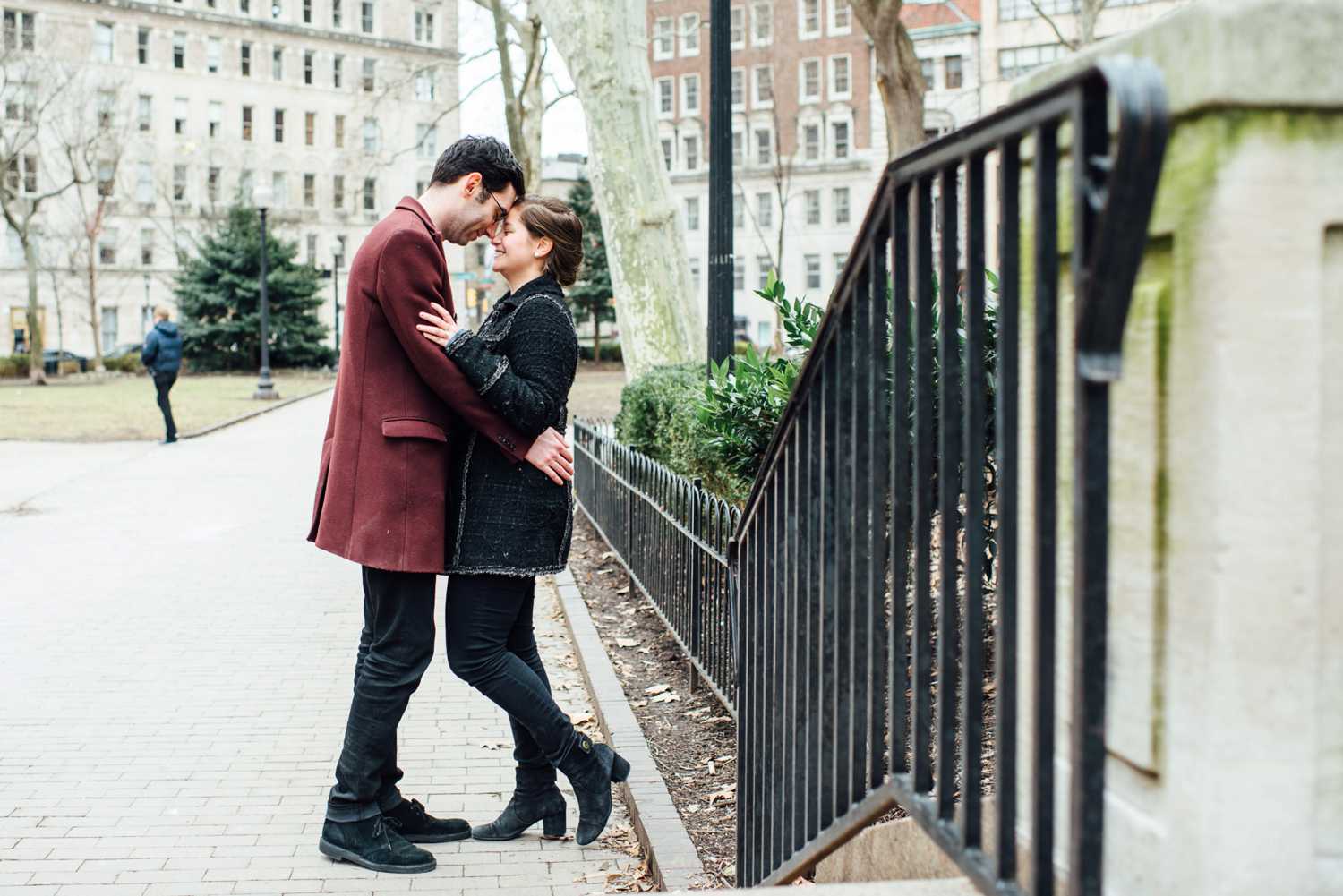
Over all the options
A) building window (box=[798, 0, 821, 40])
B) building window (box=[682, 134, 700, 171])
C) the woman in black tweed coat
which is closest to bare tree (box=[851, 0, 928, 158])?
the woman in black tweed coat

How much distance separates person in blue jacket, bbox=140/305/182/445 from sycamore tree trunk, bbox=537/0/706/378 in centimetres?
996

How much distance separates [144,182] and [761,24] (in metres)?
33.7

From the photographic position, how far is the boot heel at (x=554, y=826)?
444 centimetres

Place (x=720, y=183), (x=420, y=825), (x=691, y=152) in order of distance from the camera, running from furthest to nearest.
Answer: (x=691, y=152)
(x=720, y=183)
(x=420, y=825)

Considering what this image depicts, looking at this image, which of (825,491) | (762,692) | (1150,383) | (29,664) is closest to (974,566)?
(1150,383)

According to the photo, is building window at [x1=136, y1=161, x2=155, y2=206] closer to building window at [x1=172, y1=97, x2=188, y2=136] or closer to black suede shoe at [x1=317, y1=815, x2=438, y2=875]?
building window at [x1=172, y1=97, x2=188, y2=136]

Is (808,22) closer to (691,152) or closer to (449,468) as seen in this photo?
(691,152)

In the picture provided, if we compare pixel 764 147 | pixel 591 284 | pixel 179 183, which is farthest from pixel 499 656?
pixel 764 147

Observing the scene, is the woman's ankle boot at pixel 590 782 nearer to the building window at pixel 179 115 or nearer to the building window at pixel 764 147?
the building window at pixel 764 147

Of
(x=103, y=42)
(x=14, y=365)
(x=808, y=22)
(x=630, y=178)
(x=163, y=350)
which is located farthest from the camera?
(x=808, y=22)

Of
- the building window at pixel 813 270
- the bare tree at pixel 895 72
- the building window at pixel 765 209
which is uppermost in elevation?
the building window at pixel 765 209

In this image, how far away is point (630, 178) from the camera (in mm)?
12914

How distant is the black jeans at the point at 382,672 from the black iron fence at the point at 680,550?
3.03 feet

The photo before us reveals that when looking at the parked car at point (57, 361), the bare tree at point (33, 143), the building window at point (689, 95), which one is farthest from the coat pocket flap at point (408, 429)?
the building window at point (689, 95)
